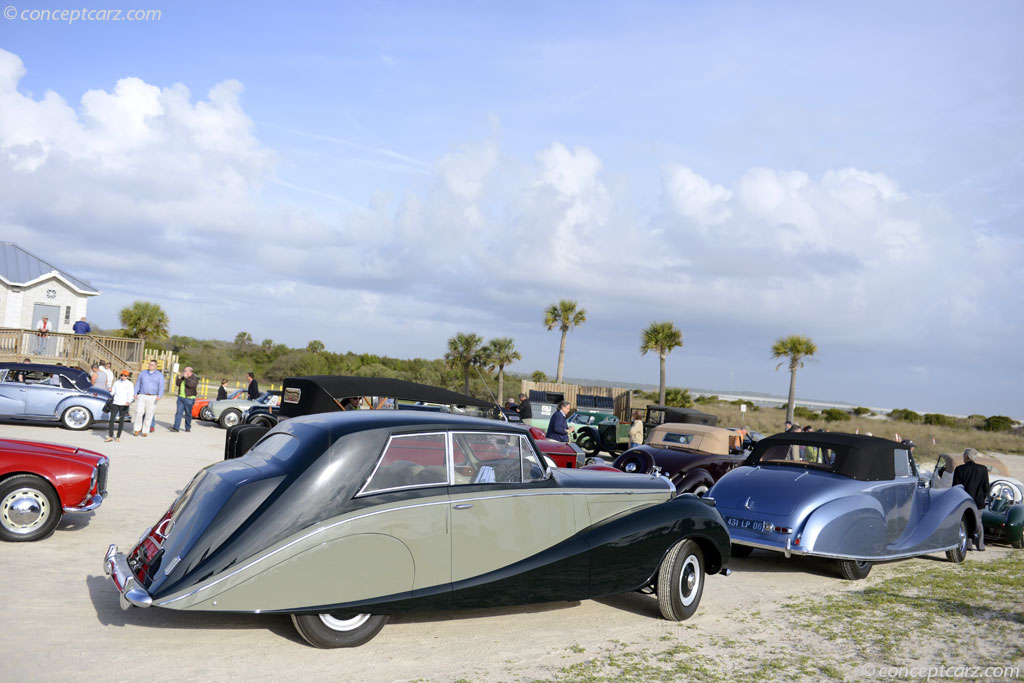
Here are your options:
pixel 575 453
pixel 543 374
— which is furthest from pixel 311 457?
pixel 543 374

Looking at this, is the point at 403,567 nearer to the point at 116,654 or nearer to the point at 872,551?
the point at 116,654

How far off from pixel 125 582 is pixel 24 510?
3.57m

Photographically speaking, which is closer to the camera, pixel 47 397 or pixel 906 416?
pixel 47 397

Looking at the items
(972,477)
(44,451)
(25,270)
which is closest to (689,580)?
(44,451)

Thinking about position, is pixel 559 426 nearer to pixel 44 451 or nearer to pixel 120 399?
pixel 120 399

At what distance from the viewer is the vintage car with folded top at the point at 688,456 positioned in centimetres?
1272

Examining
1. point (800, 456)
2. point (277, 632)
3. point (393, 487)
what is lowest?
point (277, 632)

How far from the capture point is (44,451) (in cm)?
773

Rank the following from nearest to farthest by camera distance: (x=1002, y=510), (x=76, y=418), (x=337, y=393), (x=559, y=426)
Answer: (x=337, y=393)
(x=1002, y=510)
(x=559, y=426)
(x=76, y=418)

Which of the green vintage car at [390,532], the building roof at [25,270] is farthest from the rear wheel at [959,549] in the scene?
the building roof at [25,270]

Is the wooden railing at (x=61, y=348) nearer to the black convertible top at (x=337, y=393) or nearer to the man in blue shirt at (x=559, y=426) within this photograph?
the man in blue shirt at (x=559, y=426)

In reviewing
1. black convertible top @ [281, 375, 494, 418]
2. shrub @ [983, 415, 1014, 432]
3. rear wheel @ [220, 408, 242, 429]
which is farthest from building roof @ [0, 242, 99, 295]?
A: shrub @ [983, 415, 1014, 432]

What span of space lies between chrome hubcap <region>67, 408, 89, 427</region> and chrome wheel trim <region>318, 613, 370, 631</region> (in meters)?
15.4

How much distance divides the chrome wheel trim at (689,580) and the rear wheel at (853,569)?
104 inches
